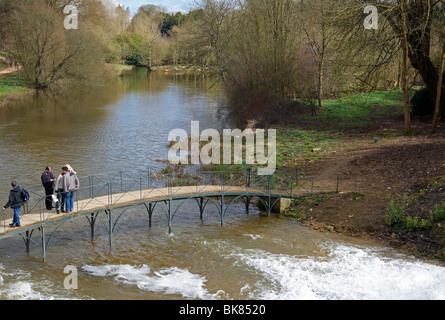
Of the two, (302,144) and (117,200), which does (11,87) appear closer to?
(302,144)

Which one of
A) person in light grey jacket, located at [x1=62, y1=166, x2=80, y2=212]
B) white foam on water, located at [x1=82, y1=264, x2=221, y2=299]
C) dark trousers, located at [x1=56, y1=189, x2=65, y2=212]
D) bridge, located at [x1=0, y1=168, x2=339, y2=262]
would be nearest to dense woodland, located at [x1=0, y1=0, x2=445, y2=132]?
bridge, located at [x1=0, y1=168, x2=339, y2=262]

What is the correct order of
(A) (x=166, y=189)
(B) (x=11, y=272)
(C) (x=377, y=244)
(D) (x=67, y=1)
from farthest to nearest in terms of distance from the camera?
(D) (x=67, y=1)
(A) (x=166, y=189)
(C) (x=377, y=244)
(B) (x=11, y=272)

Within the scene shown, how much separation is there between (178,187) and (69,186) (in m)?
4.82

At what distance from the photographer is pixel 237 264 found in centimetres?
1508

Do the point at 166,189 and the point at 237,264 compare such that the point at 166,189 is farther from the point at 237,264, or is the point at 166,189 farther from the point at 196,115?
the point at 196,115

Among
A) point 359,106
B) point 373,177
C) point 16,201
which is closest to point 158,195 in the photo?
point 16,201

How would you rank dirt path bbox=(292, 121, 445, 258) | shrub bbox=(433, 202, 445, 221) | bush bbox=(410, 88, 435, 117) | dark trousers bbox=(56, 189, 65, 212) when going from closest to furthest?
1. dark trousers bbox=(56, 189, 65, 212)
2. shrub bbox=(433, 202, 445, 221)
3. dirt path bbox=(292, 121, 445, 258)
4. bush bbox=(410, 88, 435, 117)

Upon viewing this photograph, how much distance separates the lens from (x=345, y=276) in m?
14.2

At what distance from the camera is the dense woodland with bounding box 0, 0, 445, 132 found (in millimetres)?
25766

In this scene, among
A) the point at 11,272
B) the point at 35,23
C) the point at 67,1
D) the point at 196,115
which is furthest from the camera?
the point at 67,1

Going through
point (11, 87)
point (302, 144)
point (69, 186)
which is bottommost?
point (69, 186)

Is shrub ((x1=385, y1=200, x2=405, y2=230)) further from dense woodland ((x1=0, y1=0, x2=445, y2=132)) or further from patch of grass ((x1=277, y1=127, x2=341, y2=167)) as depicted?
dense woodland ((x1=0, y1=0, x2=445, y2=132))
